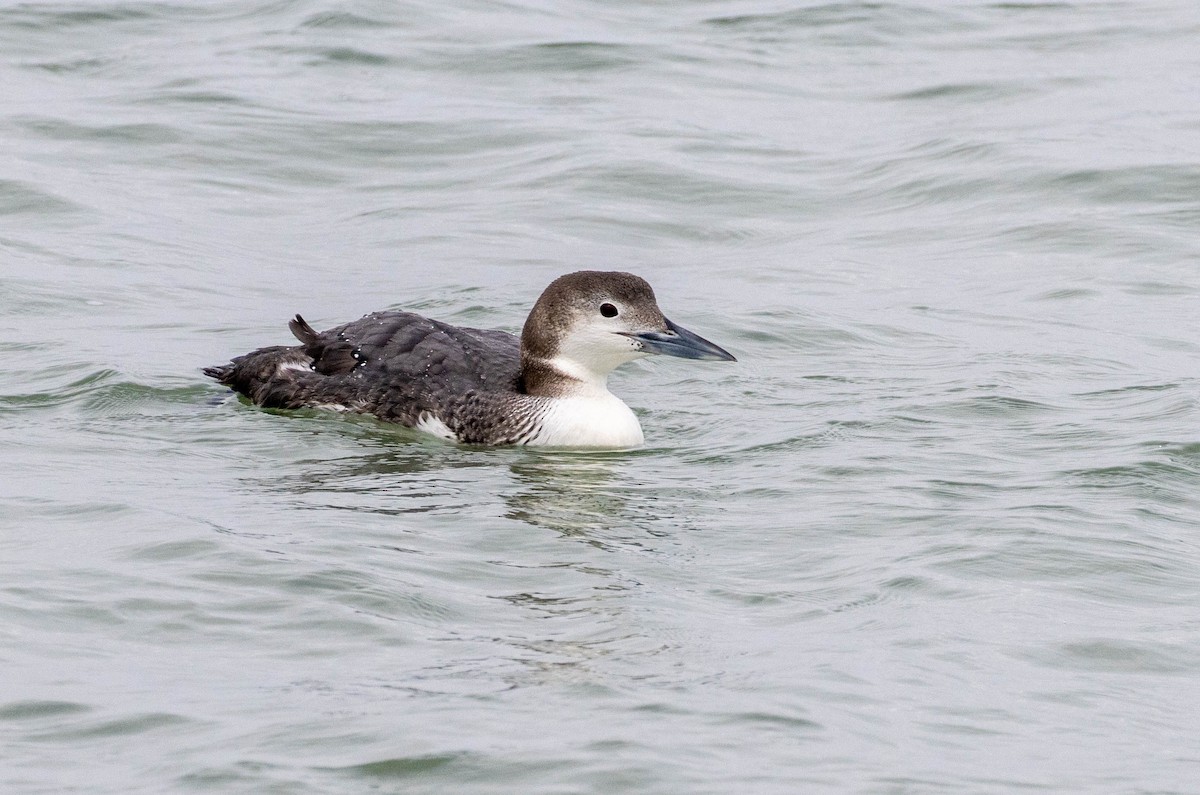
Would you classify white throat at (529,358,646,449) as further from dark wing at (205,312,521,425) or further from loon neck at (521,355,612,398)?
dark wing at (205,312,521,425)

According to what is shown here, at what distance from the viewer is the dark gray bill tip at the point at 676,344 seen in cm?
934

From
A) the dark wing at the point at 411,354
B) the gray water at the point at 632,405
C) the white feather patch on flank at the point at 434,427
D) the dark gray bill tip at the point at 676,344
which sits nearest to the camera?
the gray water at the point at 632,405

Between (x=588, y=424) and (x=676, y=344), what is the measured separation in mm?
570

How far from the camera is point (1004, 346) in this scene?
11086 mm

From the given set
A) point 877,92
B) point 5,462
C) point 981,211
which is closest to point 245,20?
point 877,92

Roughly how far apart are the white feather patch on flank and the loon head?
1.51 feet

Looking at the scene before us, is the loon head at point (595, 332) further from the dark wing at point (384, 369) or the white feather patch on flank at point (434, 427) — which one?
the white feather patch on flank at point (434, 427)

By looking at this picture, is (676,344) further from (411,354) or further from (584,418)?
(411,354)

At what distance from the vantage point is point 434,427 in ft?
31.3

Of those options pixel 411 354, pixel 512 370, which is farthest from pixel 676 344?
pixel 411 354

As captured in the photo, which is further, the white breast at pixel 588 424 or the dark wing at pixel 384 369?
the dark wing at pixel 384 369

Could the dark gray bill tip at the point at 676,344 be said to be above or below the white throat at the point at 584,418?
above

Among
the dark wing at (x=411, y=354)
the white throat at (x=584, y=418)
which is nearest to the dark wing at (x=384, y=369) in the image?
the dark wing at (x=411, y=354)

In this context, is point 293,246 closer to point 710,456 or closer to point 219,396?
point 219,396
